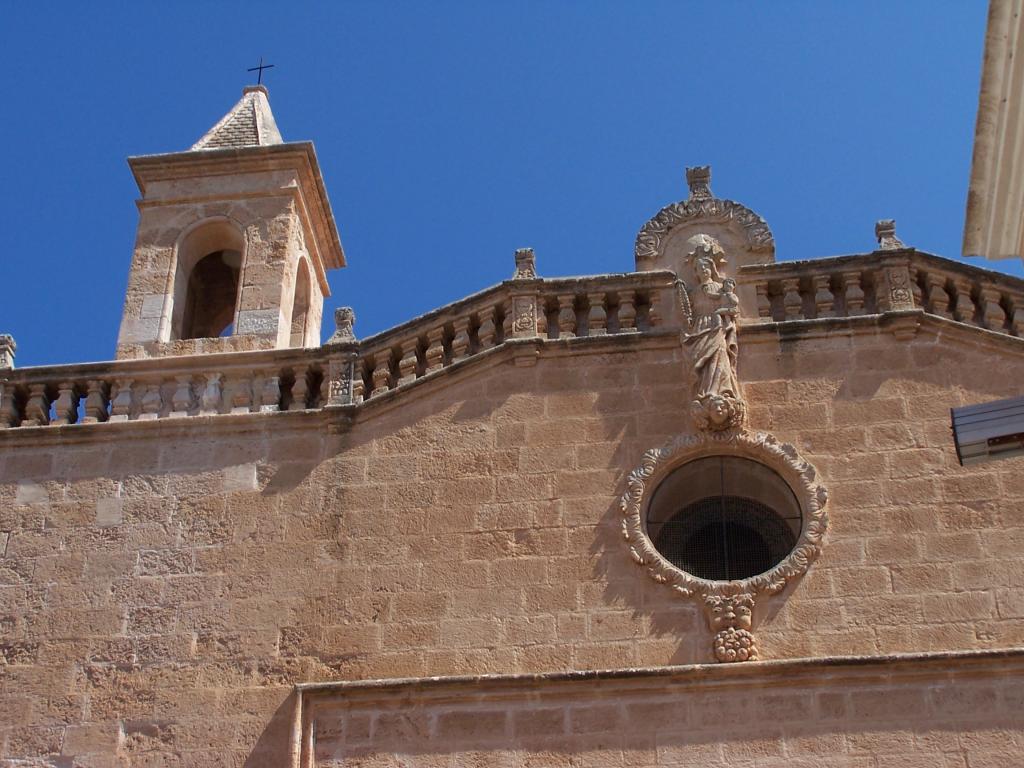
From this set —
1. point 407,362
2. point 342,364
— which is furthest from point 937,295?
point 342,364

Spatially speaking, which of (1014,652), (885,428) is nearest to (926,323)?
(885,428)

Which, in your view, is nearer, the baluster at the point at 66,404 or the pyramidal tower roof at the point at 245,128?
the baluster at the point at 66,404

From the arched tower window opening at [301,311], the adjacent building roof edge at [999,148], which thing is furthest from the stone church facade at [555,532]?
the adjacent building roof edge at [999,148]

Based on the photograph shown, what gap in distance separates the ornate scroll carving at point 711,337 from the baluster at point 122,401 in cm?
389

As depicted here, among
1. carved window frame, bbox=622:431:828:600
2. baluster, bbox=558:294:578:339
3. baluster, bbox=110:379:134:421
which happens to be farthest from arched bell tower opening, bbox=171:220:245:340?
carved window frame, bbox=622:431:828:600

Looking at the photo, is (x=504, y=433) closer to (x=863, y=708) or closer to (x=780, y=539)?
(x=780, y=539)

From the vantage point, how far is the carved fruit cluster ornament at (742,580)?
401 inches

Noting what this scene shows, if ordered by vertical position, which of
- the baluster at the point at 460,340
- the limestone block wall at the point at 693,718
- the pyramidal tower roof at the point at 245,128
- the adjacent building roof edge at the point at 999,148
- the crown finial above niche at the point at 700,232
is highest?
the pyramidal tower roof at the point at 245,128

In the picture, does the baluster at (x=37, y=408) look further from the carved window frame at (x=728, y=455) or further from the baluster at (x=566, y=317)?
the carved window frame at (x=728, y=455)

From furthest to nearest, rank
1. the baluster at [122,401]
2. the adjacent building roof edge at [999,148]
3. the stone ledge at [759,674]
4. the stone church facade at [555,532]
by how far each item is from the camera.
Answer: the baluster at [122,401]
the stone church facade at [555,532]
the stone ledge at [759,674]
the adjacent building roof edge at [999,148]

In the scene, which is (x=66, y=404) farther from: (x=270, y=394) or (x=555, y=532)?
(x=555, y=532)

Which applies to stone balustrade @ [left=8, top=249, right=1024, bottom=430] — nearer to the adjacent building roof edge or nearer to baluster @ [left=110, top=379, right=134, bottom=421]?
baluster @ [left=110, top=379, right=134, bottom=421]

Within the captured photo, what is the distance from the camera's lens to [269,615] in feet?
35.0

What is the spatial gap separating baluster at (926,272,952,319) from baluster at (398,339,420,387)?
11.5ft
